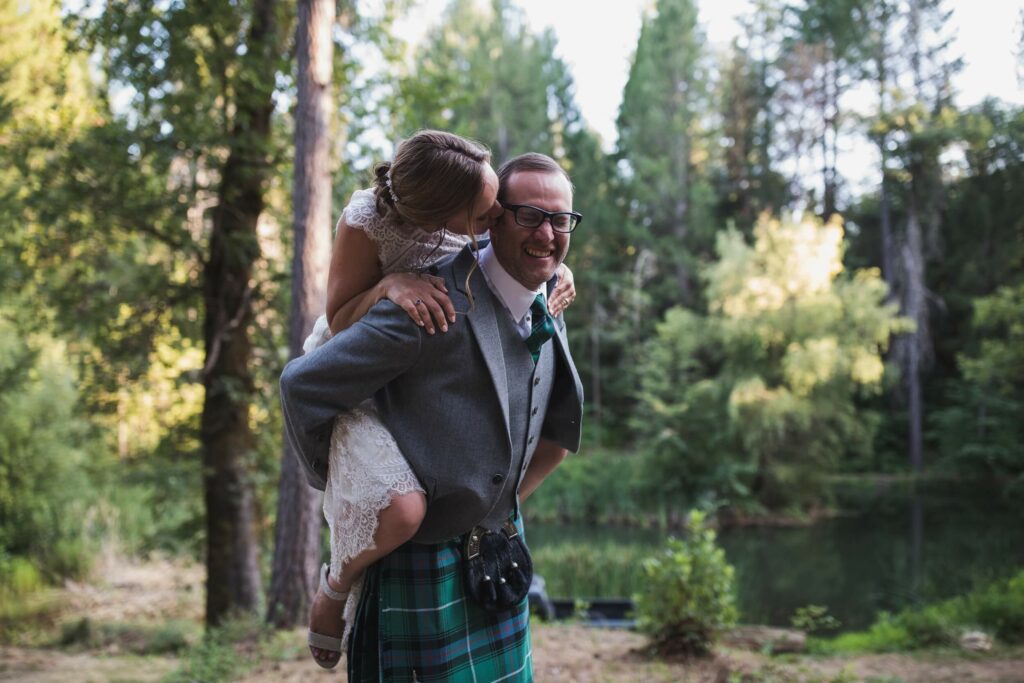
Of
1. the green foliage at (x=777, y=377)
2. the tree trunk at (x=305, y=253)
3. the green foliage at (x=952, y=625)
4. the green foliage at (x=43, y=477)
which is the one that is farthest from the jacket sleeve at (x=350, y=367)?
the green foliage at (x=777, y=377)

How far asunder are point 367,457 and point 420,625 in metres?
0.33

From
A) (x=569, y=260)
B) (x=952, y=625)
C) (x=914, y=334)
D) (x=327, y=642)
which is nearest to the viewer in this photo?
(x=327, y=642)

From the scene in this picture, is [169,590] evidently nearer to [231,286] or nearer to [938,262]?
[231,286]

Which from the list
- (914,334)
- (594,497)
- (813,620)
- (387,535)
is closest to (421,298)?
(387,535)

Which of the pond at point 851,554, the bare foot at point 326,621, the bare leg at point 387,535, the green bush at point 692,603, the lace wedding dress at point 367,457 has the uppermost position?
the lace wedding dress at point 367,457

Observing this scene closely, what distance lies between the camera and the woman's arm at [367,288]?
138cm

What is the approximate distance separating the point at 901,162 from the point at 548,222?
25469mm

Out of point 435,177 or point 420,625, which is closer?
point 435,177

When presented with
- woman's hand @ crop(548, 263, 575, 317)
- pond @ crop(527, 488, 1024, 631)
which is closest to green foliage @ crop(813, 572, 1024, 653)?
pond @ crop(527, 488, 1024, 631)

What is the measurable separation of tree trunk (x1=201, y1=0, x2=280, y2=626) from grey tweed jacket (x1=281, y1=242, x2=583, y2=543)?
5.29 m

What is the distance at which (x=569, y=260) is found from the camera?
26.3 meters

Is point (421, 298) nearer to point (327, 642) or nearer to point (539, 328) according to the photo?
point (539, 328)

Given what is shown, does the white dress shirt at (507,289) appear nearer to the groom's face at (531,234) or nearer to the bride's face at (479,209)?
the groom's face at (531,234)

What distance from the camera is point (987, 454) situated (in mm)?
19016
